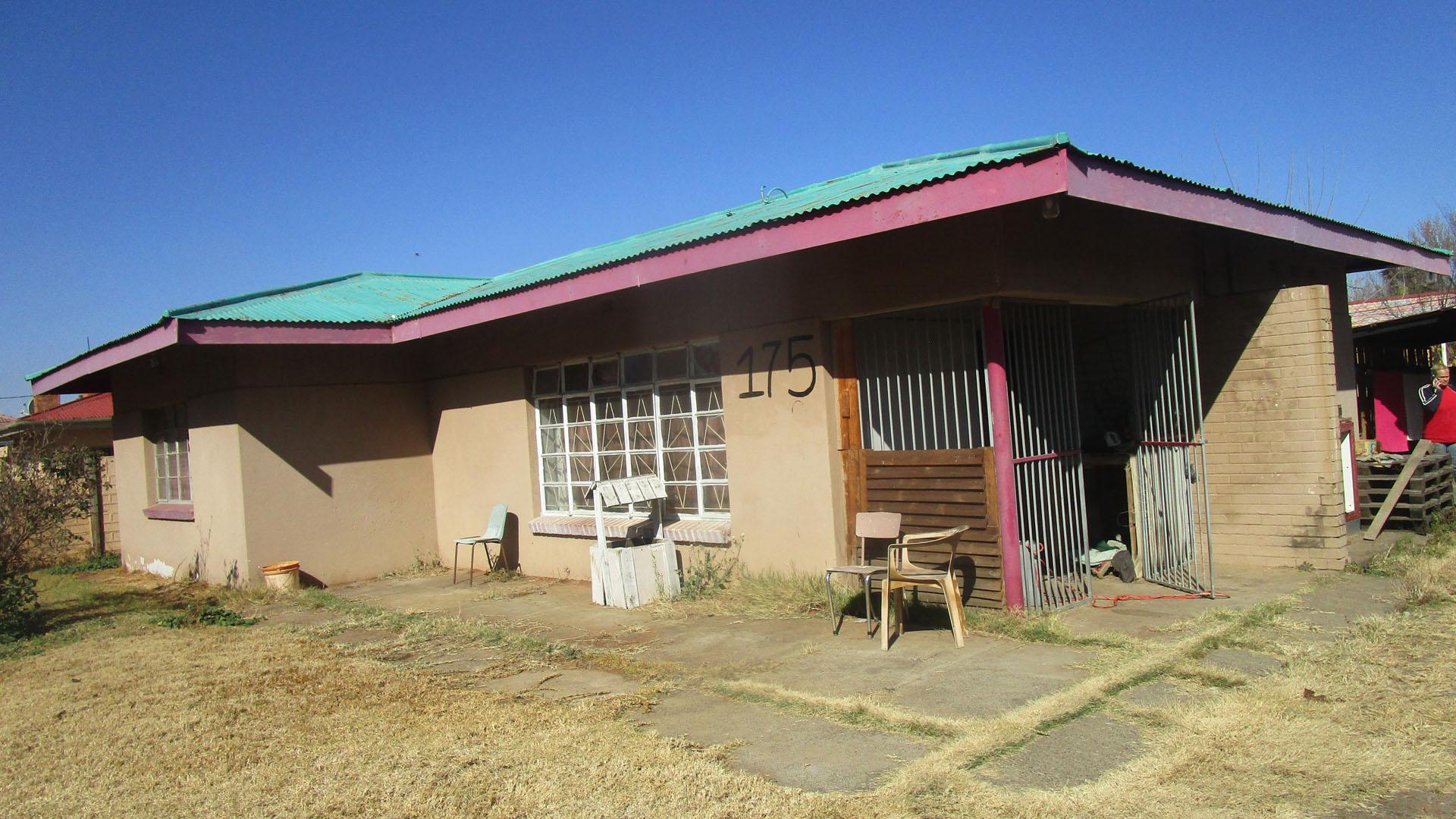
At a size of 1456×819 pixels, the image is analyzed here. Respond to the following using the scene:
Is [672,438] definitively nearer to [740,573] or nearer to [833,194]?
[740,573]

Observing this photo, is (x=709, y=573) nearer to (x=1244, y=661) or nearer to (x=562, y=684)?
(x=562, y=684)

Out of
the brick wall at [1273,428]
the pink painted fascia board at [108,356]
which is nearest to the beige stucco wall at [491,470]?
the pink painted fascia board at [108,356]

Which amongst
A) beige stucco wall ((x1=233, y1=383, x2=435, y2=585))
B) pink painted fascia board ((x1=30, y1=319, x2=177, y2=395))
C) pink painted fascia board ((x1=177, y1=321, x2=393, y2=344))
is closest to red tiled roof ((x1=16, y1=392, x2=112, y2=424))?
pink painted fascia board ((x1=30, y1=319, x2=177, y2=395))

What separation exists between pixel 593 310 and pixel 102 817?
21.4ft

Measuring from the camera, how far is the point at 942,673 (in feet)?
19.2

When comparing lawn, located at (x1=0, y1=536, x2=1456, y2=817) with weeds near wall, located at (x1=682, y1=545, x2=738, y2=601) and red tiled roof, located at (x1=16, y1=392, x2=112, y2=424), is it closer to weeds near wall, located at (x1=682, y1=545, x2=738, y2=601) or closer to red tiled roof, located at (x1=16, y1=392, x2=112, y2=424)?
weeds near wall, located at (x1=682, y1=545, x2=738, y2=601)

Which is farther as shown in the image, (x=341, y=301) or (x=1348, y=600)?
(x=341, y=301)

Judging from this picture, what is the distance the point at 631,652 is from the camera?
23.1ft

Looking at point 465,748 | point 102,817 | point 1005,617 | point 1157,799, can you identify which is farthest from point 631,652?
point 1157,799

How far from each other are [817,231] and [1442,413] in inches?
287

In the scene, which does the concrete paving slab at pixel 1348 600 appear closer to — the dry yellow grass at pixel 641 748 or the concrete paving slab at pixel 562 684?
the dry yellow grass at pixel 641 748

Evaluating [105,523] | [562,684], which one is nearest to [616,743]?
[562,684]

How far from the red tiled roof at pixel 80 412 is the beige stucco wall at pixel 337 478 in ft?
30.8

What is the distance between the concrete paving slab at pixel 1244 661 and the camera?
5535 millimetres
